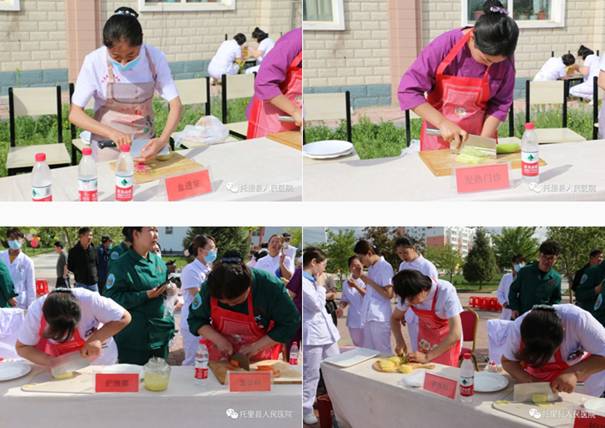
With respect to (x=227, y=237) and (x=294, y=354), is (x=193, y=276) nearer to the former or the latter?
(x=227, y=237)

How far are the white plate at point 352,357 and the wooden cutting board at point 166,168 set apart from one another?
0.86m

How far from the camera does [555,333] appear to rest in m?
2.88

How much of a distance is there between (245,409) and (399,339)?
62 centimetres

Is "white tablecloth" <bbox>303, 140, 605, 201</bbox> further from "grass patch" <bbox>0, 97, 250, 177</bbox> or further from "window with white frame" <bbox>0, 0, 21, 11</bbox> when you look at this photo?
"window with white frame" <bbox>0, 0, 21, 11</bbox>

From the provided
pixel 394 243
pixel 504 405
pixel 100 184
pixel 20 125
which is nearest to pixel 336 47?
pixel 394 243

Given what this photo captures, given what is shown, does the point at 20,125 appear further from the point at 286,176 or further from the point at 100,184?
the point at 286,176

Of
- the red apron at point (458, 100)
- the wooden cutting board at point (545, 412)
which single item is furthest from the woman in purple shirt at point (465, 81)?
the wooden cutting board at point (545, 412)

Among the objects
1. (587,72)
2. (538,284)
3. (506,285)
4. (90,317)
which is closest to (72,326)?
(90,317)

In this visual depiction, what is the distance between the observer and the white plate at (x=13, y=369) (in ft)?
9.22

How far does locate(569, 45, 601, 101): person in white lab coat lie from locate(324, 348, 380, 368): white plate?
119 cm

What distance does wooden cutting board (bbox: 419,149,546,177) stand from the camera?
109 inches

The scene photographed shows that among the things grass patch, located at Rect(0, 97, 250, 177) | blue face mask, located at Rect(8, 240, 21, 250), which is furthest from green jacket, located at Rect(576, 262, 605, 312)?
blue face mask, located at Rect(8, 240, 21, 250)

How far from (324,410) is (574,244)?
3.60 ft

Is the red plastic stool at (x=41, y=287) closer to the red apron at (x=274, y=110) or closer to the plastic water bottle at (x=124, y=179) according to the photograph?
the plastic water bottle at (x=124, y=179)
